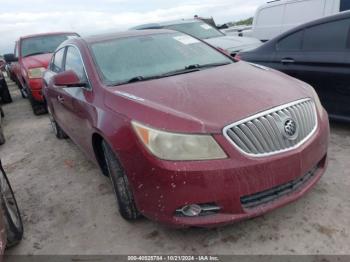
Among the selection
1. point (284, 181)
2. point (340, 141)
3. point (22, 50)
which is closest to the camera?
point (284, 181)

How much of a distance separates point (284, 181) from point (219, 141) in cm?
55

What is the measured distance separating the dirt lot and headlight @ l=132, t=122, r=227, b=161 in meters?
0.76

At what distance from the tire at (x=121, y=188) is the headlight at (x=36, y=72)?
4966mm

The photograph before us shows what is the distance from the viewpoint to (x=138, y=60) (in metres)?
3.43

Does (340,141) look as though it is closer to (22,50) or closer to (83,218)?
(83,218)

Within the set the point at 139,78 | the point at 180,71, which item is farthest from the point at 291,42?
the point at 139,78

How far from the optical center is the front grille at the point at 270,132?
2334 millimetres

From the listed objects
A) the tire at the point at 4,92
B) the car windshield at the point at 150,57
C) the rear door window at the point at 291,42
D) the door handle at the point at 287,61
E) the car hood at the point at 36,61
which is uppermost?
the car windshield at the point at 150,57

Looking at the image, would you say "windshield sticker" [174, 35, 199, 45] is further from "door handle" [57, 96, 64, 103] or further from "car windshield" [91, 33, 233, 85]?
"door handle" [57, 96, 64, 103]

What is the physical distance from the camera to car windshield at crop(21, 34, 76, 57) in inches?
330

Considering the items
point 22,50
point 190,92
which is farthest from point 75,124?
point 22,50

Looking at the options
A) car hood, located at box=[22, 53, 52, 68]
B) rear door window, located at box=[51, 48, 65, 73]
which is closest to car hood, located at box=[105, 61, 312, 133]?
rear door window, located at box=[51, 48, 65, 73]

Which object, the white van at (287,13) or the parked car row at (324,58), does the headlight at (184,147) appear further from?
the white van at (287,13)

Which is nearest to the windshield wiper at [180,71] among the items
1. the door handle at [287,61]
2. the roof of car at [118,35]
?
the roof of car at [118,35]
